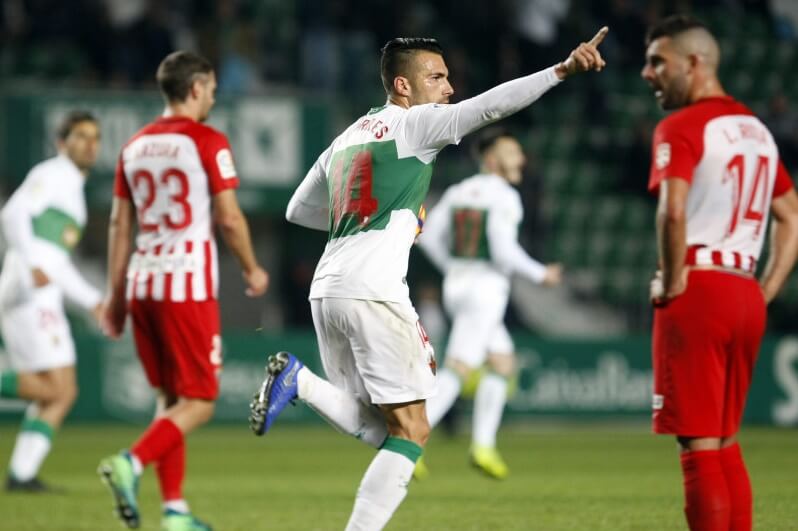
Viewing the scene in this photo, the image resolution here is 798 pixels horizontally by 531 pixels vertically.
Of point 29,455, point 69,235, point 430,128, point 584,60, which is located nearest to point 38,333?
point 69,235

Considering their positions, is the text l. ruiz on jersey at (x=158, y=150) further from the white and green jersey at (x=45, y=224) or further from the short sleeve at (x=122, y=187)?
the white and green jersey at (x=45, y=224)

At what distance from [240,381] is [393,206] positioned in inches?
444

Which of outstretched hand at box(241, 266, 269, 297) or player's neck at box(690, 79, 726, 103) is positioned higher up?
player's neck at box(690, 79, 726, 103)

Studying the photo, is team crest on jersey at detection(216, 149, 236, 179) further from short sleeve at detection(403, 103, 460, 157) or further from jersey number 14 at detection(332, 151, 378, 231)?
short sleeve at detection(403, 103, 460, 157)

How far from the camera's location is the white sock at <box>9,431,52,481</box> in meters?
9.46

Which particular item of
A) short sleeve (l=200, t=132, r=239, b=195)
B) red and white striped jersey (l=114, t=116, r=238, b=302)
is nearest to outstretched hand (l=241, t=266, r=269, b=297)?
red and white striped jersey (l=114, t=116, r=238, b=302)

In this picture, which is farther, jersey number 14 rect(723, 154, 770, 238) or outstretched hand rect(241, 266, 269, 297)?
outstretched hand rect(241, 266, 269, 297)

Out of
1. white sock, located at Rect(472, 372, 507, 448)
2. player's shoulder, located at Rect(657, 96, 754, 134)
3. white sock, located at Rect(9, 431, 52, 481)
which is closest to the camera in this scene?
player's shoulder, located at Rect(657, 96, 754, 134)

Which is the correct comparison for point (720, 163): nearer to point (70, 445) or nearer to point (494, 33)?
point (70, 445)

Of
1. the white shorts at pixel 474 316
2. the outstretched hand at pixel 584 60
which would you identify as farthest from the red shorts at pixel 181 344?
the white shorts at pixel 474 316

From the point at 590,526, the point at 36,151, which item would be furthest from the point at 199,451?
the point at 590,526

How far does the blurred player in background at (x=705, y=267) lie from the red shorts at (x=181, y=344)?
2633mm

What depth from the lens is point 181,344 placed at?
23.0 ft

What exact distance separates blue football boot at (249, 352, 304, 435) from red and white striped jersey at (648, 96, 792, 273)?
68.8 inches
